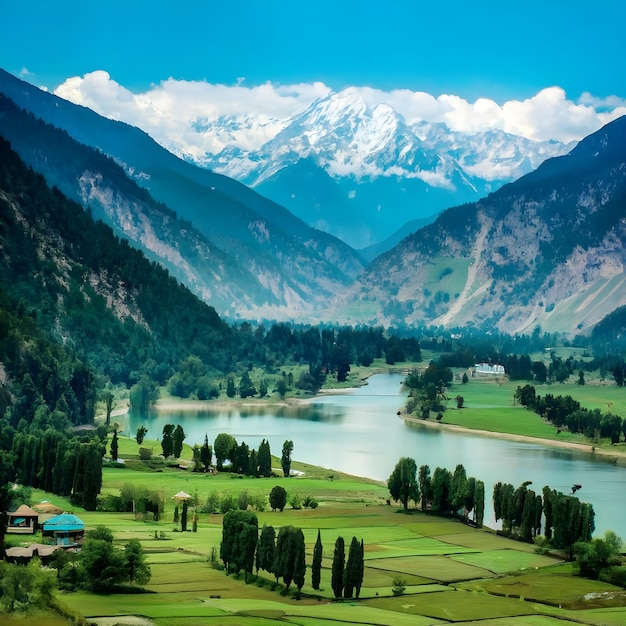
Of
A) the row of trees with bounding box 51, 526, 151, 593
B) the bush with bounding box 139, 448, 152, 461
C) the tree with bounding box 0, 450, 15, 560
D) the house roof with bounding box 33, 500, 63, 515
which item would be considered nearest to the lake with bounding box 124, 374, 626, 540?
the bush with bounding box 139, 448, 152, 461

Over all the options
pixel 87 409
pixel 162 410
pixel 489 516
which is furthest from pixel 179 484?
pixel 162 410

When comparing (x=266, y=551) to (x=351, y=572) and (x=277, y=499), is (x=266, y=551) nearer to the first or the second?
(x=351, y=572)

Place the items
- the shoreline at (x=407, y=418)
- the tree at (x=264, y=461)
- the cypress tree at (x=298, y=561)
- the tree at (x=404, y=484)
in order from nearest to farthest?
1. the cypress tree at (x=298, y=561)
2. the tree at (x=404, y=484)
3. the tree at (x=264, y=461)
4. the shoreline at (x=407, y=418)

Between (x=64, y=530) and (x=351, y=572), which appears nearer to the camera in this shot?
(x=351, y=572)

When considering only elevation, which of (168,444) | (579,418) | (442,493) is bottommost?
(442,493)

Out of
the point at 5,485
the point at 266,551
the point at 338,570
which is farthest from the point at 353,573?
the point at 5,485

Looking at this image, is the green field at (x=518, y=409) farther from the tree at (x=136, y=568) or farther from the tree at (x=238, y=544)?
the tree at (x=136, y=568)

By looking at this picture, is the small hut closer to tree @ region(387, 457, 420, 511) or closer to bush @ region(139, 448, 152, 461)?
tree @ region(387, 457, 420, 511)

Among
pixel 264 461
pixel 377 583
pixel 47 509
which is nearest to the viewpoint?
pixel 377 583

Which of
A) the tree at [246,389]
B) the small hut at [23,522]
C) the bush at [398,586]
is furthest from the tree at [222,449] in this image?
the tree at [246,389]
